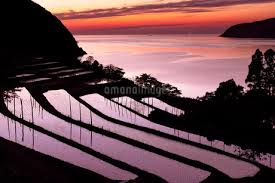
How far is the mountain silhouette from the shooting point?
4906cm

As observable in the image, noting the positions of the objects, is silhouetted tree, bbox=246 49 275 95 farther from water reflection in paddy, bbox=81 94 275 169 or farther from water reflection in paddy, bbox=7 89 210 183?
water reflection in paddy, bbox=7 89 210 183

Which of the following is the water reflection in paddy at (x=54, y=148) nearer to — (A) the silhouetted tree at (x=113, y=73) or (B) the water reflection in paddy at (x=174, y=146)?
(B) the water reflection in paddy at (x=174, y=146)

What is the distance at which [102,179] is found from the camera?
1458 cm

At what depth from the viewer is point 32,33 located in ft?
177

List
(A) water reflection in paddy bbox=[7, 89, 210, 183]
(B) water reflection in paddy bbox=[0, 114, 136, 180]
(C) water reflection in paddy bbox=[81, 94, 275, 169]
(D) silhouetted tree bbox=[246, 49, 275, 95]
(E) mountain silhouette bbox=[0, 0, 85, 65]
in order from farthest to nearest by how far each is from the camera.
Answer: (E) mountain silhouette bbox=[0, 0, 85, 65] < (D) silhouetted tree bbox=[246, 49, 275, 95] < (C) water reflection in paddy bbox=[81, 94, 275, 169] < (B) water reflection in paddy bbox=[0, 114, 136, 180] < (A) water reflection in paddy bbox=[7, 89, 210, 183]

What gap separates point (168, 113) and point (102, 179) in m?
10.6

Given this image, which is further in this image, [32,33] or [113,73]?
[32,33]

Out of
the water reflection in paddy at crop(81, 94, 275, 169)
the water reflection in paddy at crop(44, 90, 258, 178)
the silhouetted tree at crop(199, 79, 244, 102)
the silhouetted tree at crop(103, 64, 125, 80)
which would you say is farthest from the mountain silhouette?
the silhouetted tree at crop(199, 79, 244, 102)

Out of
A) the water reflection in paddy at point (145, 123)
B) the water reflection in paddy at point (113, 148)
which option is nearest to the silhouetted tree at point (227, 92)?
the water reflection in paddy at point (145, 123)

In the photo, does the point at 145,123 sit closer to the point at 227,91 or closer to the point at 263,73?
the point at 227,91

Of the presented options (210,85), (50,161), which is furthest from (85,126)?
(210,85)

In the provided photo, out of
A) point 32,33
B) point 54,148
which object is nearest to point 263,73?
point 54,148

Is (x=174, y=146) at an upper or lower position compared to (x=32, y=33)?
lower

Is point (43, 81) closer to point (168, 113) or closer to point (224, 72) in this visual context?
point (168, 113)
